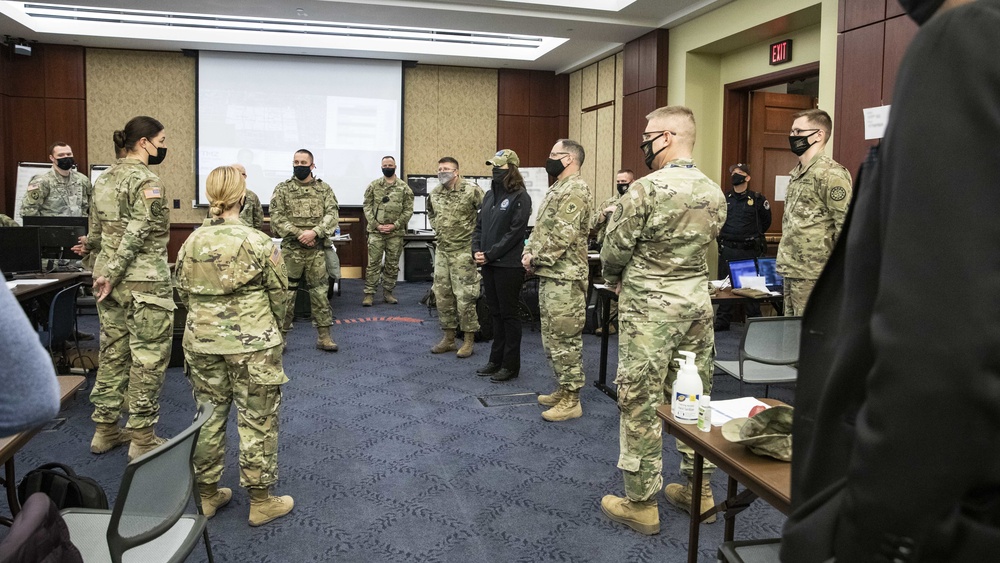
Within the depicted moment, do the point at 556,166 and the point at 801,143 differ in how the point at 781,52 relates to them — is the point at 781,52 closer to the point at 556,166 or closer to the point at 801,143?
the point at 801,143

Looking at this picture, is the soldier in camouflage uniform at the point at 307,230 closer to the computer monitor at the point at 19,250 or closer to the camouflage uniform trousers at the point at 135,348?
the computer monitor at the point at 19,250

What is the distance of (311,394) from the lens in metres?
4.65

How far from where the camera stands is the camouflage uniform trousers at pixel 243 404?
8.84ft

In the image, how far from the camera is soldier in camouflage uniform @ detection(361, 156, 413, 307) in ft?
26.7

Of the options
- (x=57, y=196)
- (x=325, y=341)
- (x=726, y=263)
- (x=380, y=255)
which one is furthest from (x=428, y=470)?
(x=57, y=196)

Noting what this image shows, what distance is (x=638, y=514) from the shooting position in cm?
275

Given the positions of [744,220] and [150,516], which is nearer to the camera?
[150,516]

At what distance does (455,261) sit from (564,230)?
6.31 ft

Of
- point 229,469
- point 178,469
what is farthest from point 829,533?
point 229,469

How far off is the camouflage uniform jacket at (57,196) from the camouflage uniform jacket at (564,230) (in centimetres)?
550

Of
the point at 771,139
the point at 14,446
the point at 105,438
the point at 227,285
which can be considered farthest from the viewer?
the point at 771,139

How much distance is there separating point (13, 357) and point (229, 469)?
9.45 feet

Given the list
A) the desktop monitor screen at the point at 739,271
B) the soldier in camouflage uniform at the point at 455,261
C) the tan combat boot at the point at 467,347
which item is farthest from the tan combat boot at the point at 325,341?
the desktop monitor screen at the point at 739,271

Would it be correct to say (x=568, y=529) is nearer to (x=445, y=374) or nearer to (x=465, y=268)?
(x=445, y=374)
